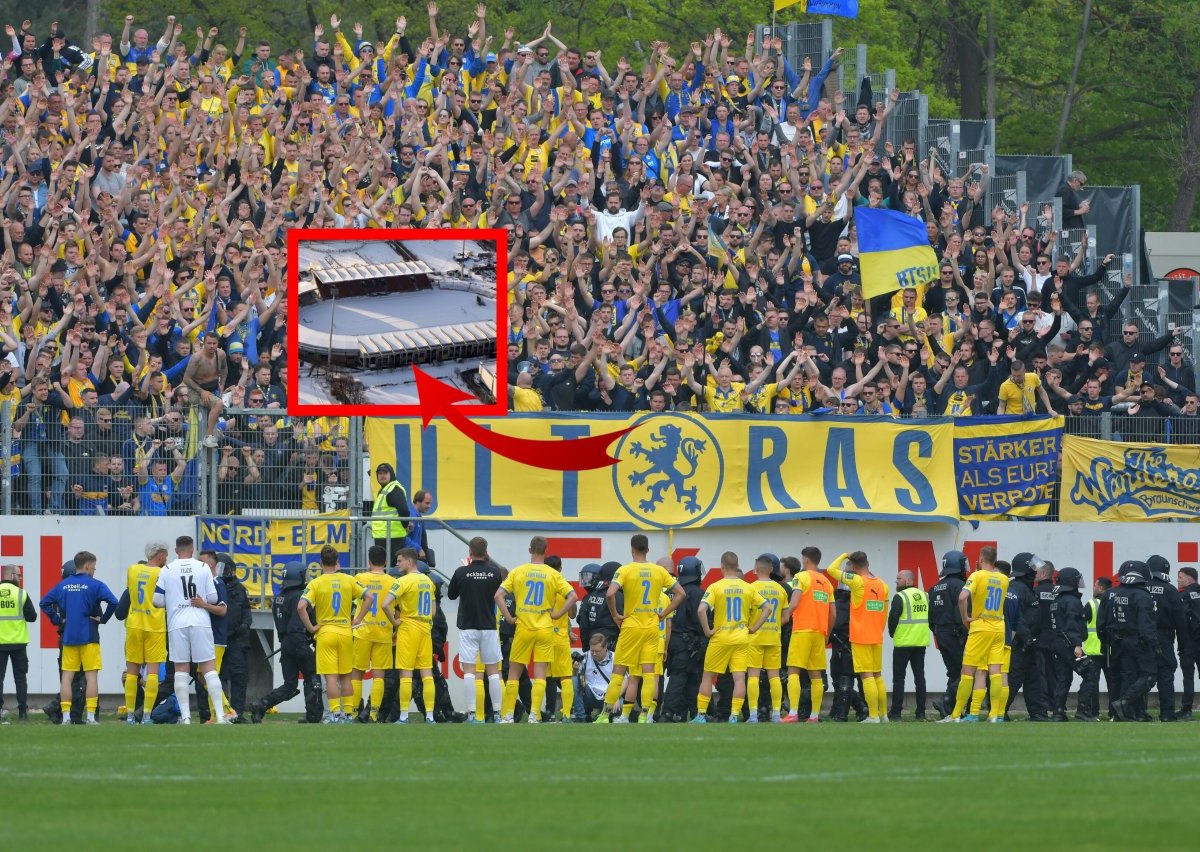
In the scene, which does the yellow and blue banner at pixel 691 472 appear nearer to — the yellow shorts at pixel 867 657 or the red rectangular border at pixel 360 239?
the red rectangular border at pixel 360 239

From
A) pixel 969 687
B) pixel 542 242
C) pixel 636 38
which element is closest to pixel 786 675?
pixel 969 687

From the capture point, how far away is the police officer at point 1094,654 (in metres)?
23.3

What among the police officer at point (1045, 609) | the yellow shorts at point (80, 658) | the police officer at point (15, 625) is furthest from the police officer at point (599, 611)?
the police officer at point (15, 625)

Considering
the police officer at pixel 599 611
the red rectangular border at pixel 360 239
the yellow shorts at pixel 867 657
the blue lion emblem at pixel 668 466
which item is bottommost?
the yellow shorts at pixel 867 657

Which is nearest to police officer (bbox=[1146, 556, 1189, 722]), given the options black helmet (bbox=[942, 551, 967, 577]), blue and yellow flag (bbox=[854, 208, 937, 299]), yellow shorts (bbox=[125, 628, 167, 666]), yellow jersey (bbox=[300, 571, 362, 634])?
black helmet (bbox=[942, 551, 967, 577])

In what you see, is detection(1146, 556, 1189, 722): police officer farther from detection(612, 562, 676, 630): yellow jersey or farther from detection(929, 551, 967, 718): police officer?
detection(612, 562, 676, 630): yellow jersey

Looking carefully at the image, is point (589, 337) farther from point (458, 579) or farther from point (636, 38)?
point (636, 38)

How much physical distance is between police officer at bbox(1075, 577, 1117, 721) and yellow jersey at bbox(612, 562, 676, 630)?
4.60 m

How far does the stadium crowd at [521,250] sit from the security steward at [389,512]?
0.68 m

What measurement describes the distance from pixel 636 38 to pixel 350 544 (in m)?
29.4

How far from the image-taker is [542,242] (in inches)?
1073

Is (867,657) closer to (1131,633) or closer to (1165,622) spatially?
(1131,633)

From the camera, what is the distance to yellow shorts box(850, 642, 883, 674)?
72.5 ft

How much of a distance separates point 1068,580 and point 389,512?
22.5 ft
